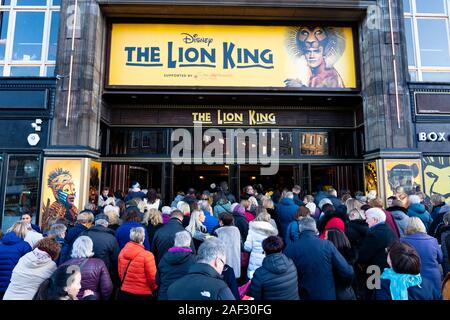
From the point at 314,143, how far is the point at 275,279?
11.1 m

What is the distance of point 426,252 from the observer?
3773 millimetres

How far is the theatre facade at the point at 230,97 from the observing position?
11125 millimetres

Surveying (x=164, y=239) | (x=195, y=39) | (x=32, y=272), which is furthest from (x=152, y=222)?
(x=195, y=39)

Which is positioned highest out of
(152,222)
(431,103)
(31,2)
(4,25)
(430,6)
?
(430,6)

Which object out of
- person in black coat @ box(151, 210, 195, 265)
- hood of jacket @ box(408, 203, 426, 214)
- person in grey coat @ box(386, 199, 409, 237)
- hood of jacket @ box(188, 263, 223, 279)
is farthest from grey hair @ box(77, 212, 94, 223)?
hood of jacket @ box(408, 203, 426, 214)

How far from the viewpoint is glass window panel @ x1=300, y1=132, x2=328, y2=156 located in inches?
520

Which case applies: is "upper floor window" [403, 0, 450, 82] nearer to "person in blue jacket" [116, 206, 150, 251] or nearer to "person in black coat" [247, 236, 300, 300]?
"person in black coat" [247, 236, 300, 300]

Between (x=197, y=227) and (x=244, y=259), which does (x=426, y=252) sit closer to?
(x=244, y=259)

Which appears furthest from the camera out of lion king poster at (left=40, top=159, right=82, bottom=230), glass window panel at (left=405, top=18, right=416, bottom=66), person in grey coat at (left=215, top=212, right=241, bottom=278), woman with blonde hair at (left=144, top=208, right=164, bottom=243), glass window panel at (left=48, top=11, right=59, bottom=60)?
glass window panel at (left=405, top=18, right=416, bottom=66)

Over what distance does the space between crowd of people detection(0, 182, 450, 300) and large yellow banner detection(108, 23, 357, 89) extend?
7.93 metres

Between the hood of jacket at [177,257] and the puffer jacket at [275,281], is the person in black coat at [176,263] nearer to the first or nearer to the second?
the hood of jacket at [177,257]

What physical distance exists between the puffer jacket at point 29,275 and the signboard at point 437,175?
12470 millimetres
